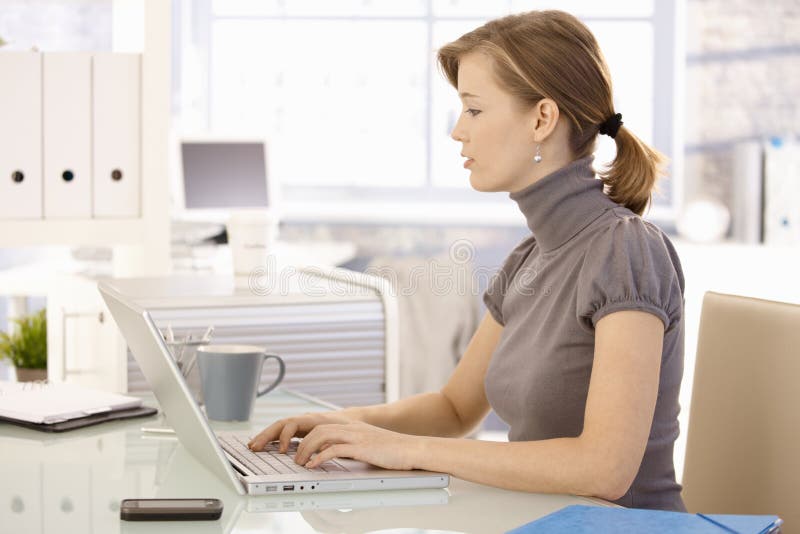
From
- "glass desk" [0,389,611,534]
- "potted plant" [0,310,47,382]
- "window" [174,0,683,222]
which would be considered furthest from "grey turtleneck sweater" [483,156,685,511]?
"window" [174,0,683,222]

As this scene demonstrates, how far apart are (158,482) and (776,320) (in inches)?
31.4

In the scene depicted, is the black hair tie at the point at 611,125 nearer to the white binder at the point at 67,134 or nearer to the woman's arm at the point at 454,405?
the woman's arm at the point at 454,405

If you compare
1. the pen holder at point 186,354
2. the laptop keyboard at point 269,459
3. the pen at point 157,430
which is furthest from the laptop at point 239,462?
the pen holder at point 186,354

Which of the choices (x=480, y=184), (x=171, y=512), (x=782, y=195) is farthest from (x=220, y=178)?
(x=171, y=512)

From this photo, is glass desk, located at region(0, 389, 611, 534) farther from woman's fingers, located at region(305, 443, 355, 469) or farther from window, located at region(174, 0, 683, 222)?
window, located at region(174, 0, 683, 222)

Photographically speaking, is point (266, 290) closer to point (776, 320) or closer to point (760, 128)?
point (776, 320)

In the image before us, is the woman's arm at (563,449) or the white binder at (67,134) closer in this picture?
the woman's arm at (563,449)

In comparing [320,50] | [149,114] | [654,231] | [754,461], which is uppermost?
[320,50]

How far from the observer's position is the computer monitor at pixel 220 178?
3682 millimetres

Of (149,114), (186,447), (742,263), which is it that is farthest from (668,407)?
(742,263)

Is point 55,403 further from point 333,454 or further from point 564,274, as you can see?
point 564,274

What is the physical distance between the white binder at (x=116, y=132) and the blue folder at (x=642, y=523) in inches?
63.2

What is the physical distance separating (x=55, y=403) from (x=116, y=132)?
0.96m

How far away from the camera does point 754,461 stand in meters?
1.39
